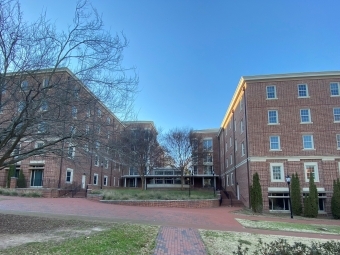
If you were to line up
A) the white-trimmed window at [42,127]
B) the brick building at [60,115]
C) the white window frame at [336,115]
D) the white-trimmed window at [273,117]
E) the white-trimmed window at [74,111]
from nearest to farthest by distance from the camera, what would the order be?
1. the brick building at [60,115]
2. the white-trimmed window at [42,127]
3. the white-trimmed window at [74,111]
4. the white window frame at [336,115]
5. the white-trimmed window at [273,117]

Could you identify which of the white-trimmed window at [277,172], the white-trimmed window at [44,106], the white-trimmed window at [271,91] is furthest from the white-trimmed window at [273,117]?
the white-trimmed window at [44,106]

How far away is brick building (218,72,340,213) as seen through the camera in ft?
83.5

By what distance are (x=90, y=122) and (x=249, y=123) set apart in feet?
67.2

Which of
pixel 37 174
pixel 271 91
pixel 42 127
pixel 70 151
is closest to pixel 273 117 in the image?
pixel 271 91

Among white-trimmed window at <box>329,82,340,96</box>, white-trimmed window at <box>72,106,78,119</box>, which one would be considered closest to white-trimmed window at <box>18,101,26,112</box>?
white-trimmed window at <box>72,106,78,119</box>

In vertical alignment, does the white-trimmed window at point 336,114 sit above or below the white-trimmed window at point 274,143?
above

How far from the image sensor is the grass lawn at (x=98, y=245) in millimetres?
7172

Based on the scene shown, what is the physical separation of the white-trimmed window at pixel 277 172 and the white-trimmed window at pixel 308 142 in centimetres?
300

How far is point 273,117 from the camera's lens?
27312 mm

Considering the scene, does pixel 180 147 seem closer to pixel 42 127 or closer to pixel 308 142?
pixel 308 142

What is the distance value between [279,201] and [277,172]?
2.60 meters

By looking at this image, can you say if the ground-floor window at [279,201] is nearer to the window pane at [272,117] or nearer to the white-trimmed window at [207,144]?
the window pane at [272,117]

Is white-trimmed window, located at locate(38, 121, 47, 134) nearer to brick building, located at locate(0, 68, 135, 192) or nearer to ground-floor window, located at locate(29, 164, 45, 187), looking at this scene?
brick building, located at locate(0, 68, 135, 192)

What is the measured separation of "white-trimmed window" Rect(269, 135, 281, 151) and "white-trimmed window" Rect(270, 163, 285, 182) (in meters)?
1.53
